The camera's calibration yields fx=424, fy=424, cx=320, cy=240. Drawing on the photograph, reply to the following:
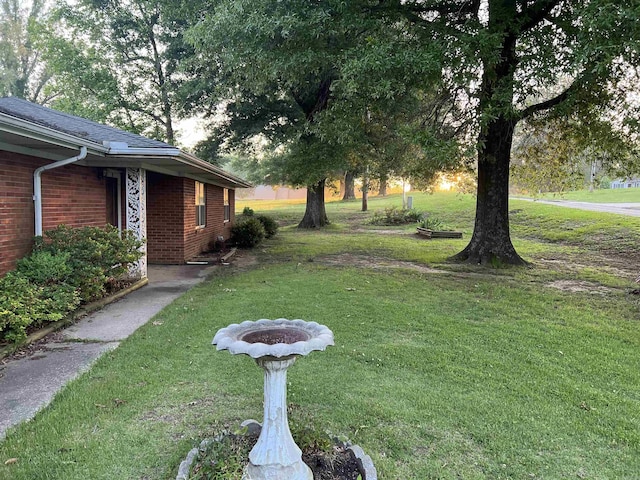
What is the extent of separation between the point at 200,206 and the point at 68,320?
746 cm

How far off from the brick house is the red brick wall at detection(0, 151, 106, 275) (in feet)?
0.04

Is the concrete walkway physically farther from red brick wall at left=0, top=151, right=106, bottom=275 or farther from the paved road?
the paved road

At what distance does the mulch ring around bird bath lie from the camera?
233cm

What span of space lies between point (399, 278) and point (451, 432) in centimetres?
604

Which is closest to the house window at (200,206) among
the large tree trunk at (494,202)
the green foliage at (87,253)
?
the green foliage at (87,253)

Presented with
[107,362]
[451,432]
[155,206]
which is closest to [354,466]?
[451,432]

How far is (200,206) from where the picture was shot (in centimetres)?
1262

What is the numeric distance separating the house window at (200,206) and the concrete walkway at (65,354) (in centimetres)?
501

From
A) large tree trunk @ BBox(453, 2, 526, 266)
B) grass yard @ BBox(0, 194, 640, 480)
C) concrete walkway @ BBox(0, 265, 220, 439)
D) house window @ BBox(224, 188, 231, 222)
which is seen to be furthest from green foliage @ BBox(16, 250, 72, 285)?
house window @ BBox(224, 188, 231, 222)

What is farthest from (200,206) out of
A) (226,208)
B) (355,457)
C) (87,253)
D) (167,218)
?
(355,457)

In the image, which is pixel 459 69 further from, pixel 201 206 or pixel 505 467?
pixel 201 206

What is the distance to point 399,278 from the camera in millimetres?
8938

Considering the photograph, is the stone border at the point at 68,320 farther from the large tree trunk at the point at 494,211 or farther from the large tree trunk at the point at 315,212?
the large tree trunk at the point at 315,212

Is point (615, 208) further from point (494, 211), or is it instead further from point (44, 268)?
point (44, 268)
